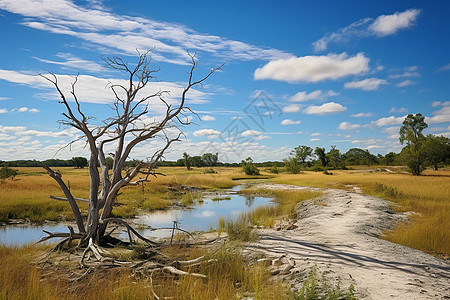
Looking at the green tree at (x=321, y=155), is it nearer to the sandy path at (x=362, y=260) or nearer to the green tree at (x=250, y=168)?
the green tree at (x=250, y=168)

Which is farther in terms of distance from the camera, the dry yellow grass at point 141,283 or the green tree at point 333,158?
the green tree at point 333,158

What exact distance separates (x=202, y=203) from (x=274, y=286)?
1902cm

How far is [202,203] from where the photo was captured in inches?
978

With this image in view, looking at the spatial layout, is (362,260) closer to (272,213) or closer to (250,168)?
(272,213)

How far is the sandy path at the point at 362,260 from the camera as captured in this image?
232 inches

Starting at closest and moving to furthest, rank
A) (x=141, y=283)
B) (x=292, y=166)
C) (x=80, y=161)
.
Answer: (x=141, y=283)
(x=292, y=166)
(x=80, y=161)

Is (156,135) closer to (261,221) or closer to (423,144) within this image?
(261,221)

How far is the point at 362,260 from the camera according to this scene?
7.54 m

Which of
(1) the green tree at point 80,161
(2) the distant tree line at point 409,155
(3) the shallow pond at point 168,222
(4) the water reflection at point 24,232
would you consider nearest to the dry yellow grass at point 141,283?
(3) the shallow pond at point 168,222

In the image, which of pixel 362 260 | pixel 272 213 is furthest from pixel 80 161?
pixel 362 260

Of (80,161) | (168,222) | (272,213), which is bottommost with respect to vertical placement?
(168,222)

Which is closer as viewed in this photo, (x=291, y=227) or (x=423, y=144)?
(x=291, y=227)

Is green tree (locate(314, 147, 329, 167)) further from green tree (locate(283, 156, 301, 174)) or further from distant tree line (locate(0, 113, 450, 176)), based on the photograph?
green tree (locate(283, 156, 301, 174))

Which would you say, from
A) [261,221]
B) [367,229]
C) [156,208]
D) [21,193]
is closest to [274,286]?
[367,229]
